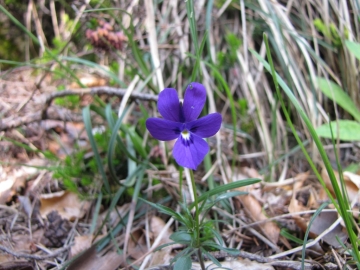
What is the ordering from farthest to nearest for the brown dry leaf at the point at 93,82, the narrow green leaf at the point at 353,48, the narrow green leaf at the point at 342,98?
the brown dry leaf at the point at 93,82, the narrow green leaf at the point at 342,98, the narrow green leaf at the point at 353,48

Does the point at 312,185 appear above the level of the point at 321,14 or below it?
below

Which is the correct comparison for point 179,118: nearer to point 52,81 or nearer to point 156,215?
point 156,215

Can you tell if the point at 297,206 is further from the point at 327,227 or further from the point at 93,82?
the point at 93,82

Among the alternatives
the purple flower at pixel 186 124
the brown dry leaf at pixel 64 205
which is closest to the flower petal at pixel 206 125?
the purple flower at pixel 186 124

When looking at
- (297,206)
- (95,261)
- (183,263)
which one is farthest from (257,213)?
(95,261)

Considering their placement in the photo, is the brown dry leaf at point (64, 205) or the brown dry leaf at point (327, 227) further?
the brown dry leaf at point (64, 205)

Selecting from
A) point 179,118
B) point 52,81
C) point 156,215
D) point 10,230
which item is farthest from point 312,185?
point 52,81

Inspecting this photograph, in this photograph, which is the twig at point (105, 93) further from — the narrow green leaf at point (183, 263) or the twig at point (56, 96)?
the narrow green leaf at point (183, 263)

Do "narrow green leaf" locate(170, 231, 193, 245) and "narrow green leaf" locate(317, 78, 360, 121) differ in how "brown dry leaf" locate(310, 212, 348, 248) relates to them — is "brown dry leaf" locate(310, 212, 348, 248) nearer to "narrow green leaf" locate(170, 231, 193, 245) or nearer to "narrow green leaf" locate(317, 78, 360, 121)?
"narrow green leaf" locate(170, 231, 193, 245)
